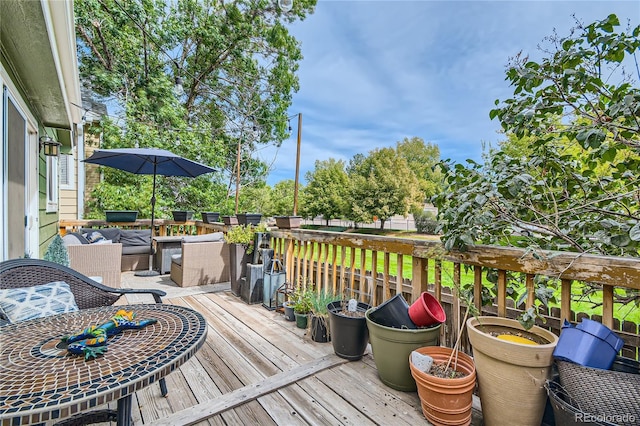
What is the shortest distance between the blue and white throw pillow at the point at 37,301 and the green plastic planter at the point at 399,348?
6.48 feet

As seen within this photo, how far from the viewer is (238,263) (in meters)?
4.07

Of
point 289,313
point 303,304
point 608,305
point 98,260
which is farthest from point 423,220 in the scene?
point 608,305

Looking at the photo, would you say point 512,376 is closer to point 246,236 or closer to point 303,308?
point 303,308

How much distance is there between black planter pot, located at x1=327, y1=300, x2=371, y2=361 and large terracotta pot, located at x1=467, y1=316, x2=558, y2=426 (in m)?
0.90

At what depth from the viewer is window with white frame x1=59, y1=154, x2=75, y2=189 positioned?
8141mm

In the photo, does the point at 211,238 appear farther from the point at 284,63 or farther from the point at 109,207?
the point at 284,63

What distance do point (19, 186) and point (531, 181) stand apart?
4382mm

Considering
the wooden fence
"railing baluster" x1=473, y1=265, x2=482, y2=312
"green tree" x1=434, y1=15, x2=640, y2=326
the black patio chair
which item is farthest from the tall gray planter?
"railing baluster" x1=473, y1=265, x2=482, y2=312

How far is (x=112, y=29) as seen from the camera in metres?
Answer: 9.70

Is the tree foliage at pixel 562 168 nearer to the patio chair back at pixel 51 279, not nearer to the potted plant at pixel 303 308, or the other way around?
the potted plant at pixel 303 308

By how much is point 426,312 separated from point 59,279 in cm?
248

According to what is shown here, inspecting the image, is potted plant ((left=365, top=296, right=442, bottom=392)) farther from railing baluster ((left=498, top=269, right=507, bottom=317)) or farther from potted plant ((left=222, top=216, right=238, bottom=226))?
potted plant ((left=222, top=216, right=238, bottom=226))

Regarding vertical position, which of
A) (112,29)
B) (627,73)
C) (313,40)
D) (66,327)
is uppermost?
(313,40)

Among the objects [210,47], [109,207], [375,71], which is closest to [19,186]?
[109,207]
